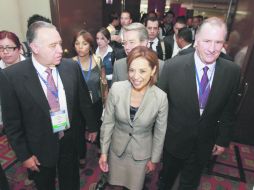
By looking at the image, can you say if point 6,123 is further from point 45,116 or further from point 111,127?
point 111,127

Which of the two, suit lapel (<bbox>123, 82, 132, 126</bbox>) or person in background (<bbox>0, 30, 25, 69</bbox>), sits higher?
person in background (<bbox>0, 30, 25, 69</bbox>)

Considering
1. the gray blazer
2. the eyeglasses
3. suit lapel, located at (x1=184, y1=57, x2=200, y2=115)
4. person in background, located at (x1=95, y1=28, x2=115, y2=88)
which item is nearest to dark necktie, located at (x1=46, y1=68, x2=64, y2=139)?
the gray blazer

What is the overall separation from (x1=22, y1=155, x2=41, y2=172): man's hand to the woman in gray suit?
21.6 inches

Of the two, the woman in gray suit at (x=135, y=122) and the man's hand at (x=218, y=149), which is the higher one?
the woman in gray suit at (x=135, y=122)

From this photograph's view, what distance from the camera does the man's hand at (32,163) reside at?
1.74 meters

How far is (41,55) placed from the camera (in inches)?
63.9

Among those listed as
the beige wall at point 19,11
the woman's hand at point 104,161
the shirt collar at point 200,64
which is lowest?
the woman's hand at point 104,161

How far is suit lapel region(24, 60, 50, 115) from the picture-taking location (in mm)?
1604

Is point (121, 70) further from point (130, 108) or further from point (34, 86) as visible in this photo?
point (34, 86)

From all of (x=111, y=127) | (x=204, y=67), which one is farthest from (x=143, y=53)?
(x=111, y=127)

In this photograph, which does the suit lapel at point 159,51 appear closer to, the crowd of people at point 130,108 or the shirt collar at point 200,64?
the crowd of people at point 130,108

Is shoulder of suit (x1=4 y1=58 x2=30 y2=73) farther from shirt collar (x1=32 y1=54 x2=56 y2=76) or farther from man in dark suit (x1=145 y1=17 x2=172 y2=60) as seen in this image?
man in dark suit (x1=145 y1=17 x2=172 y2=60)

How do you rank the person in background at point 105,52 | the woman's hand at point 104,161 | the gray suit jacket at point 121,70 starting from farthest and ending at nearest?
the person in background at point 105,52 → the gray suit jacket at point 121,70 → the woman's hand at point 104,161

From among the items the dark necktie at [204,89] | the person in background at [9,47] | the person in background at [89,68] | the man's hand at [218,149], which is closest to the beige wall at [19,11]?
the person in background at [89,68]
